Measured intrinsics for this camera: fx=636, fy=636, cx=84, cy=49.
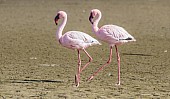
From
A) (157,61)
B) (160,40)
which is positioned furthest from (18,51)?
(160,40)

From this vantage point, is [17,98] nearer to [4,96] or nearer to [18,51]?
[4,96]

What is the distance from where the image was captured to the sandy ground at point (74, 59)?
7.31 metres

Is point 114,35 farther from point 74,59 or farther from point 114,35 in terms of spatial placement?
point 74,59

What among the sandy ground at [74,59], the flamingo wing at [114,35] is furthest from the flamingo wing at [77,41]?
the sandy ground at [74,59]

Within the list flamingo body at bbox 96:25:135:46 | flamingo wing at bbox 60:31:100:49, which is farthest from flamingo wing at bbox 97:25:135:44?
flamingo wing at bbox 60:31:100:49

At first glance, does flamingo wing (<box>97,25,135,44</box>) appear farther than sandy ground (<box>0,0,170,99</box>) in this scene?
Yes

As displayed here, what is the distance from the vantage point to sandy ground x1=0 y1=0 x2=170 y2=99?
24.0 ft

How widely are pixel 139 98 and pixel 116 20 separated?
1109 cm

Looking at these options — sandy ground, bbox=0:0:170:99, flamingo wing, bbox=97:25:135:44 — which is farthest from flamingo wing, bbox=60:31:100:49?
sandy ground, bbox=0:0:170:99

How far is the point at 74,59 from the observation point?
10.5 m

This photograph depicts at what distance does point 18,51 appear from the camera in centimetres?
1135

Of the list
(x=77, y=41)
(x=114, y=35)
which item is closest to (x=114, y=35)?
(x=114, y=35)

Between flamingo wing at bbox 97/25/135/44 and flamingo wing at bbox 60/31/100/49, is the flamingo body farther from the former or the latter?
flamingo wing at bbox 60/31/100/49

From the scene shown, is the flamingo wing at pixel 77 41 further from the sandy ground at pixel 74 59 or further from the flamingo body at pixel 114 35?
the sandy ground at pixel 74 59
